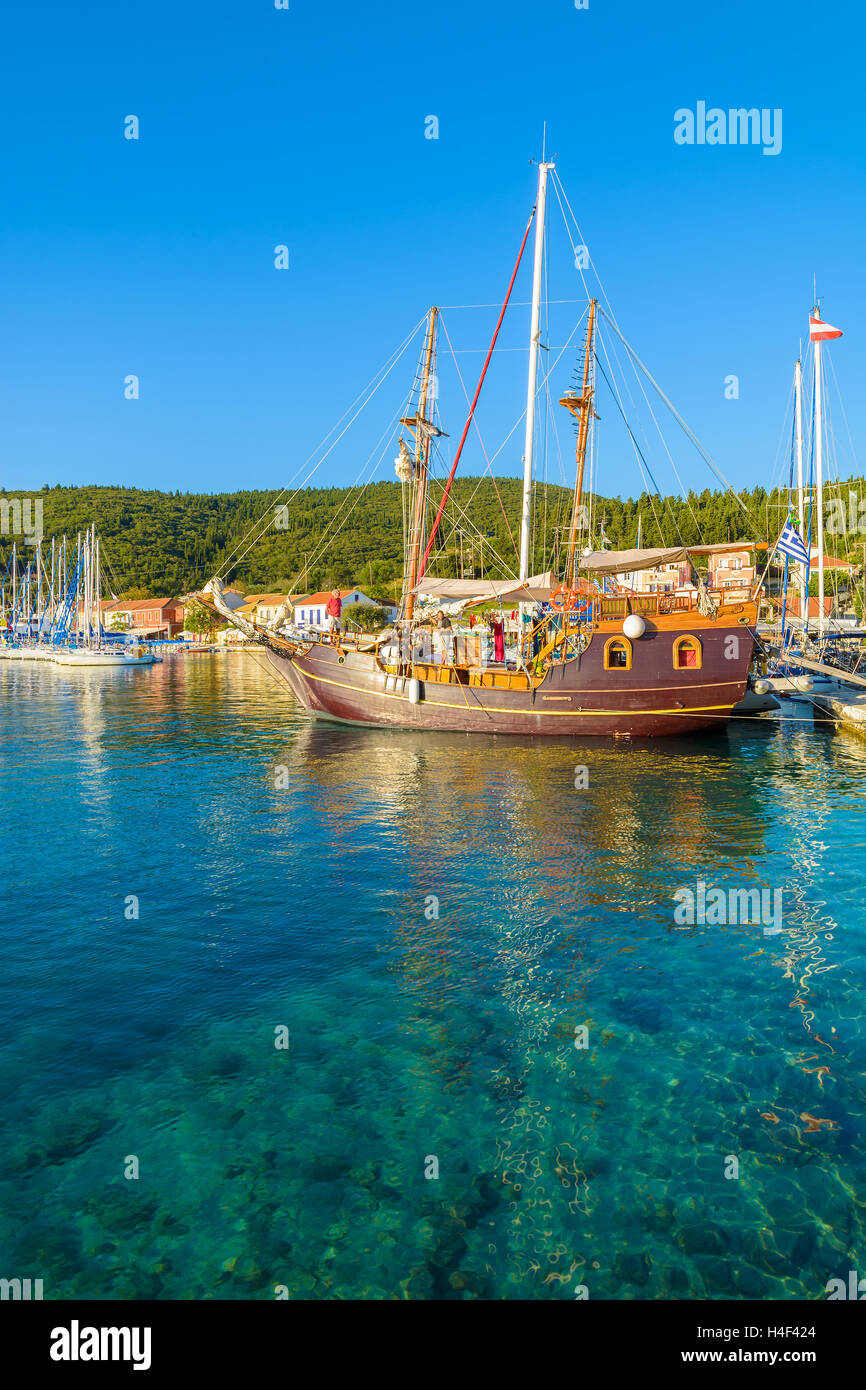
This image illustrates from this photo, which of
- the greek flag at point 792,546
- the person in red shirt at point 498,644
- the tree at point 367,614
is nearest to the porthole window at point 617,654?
the person in red shirt at point 498,644

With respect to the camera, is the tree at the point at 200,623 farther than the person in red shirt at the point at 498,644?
Yes

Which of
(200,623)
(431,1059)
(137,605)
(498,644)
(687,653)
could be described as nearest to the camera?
(431,1059)

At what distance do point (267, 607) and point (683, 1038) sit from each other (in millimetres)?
119324

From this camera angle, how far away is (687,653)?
27125mm

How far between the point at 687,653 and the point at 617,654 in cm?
248

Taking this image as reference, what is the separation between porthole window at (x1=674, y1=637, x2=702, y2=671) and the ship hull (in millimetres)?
174

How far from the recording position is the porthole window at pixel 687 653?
26922 mm

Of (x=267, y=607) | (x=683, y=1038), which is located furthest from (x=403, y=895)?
(x=267, y=607)

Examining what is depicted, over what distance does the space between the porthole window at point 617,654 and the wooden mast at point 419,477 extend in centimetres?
932

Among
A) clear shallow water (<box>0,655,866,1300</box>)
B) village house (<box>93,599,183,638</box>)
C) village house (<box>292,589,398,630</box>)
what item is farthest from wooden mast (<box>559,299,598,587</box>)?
village house (<box>93,599,183,638</box>)

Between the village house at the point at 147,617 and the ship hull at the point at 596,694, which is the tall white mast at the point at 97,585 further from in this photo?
the ship hull at the point at 596,694

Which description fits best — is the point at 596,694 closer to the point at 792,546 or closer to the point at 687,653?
the point at 687,653

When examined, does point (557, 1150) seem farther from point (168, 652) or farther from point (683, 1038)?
point (168, 652)

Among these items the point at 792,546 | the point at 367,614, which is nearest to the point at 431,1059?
the point at 792,546
